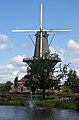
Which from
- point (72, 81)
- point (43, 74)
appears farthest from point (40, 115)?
point (72, 81)

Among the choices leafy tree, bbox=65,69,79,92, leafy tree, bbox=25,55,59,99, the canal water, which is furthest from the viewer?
leafy tree, bbox=65,69,79,92

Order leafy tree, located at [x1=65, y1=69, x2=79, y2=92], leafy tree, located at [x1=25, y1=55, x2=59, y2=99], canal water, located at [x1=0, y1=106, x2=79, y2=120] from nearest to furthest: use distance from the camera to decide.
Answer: canal water, located at [x1=0, y1=106, x2=79, y2=120] → leafy tree, located at [x1=25, y1=55, x2=59, y2=99] → leafy tree, located at [x1=65, y1=69, x2=79, y2=92]

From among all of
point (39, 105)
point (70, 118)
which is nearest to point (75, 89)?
point (39, 105)

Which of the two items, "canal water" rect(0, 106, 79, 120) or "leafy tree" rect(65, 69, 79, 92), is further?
"leafy tree" rect(65, 69, 79, 92)

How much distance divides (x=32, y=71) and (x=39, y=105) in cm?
2824

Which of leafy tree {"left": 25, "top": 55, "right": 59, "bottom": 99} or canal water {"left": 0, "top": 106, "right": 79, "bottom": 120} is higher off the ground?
leafy tree {"left": 25, "top": 55, "right": 59, "bottom": 99}

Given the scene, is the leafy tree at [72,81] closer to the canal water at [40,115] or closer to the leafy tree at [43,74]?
the leafy tree at [43,74]

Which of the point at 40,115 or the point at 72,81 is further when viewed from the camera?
the point at 72,81

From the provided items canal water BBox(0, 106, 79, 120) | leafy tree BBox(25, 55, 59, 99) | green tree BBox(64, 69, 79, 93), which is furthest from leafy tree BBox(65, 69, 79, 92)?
canal water BBox(0, 106, 79, 120)

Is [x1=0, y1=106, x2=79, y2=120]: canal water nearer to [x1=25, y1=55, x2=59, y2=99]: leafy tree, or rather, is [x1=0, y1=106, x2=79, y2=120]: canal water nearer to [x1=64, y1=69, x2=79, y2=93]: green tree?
[x1=25, y1=55, x2=59, y2=99]: leafy tree

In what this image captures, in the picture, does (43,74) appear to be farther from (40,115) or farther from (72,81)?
(40,115)

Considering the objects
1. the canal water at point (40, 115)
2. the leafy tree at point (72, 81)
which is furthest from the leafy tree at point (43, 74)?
the canal water at point (40, 115)

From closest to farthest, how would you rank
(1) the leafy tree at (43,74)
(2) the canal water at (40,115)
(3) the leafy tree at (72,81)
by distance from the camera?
(2) the canal water at (40,115) → (1) the leafy tree at (43,74) → (3) the leafy tree at (72,81)

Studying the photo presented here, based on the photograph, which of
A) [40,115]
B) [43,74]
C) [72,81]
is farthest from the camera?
[72,81]
